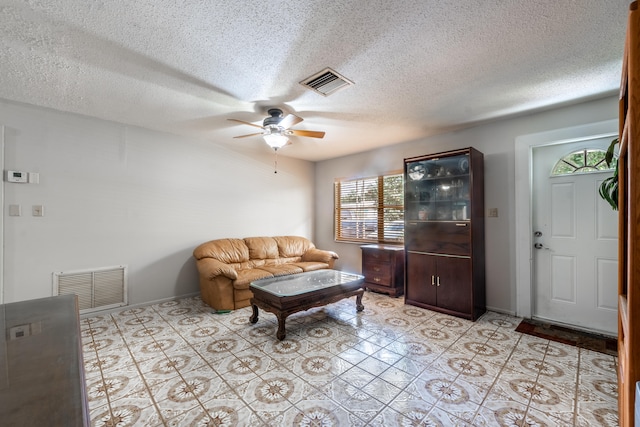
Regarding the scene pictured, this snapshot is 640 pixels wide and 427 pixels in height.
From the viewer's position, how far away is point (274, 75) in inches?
93.1

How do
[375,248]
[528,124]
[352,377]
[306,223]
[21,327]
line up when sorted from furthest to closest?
[306,223], [375,248], [528,124], [352,377], [21,327]

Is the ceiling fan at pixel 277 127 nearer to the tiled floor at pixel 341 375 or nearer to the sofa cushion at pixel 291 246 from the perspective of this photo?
the tiled floor at pixel 341 375

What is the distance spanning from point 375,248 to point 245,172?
2636 millimetres

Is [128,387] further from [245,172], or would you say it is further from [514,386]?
[245,172]

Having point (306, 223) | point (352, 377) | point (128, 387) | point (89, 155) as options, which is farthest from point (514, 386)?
point (89, 155)

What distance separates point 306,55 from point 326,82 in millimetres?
429

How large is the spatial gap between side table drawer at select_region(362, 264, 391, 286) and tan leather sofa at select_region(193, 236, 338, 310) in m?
0.69

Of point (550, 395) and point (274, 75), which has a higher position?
point (274, 75)

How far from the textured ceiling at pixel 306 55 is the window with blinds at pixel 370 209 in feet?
5.48

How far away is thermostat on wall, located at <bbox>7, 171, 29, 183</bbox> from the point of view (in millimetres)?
2891

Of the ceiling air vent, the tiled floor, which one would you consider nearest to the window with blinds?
the tiled floor

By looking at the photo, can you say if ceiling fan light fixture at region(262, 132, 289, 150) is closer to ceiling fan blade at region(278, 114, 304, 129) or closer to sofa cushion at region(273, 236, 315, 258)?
ceiling fan blade at region(278, 114, 304, 129)

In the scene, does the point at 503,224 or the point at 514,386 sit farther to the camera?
the point at 503,224

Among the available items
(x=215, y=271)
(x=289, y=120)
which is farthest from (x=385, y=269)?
(x=289, y=120)
